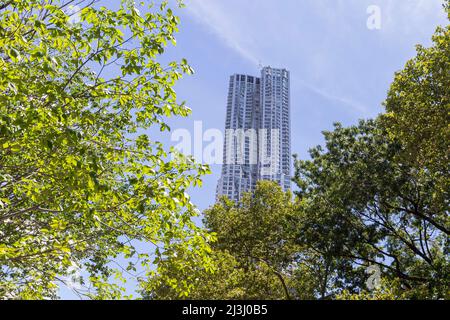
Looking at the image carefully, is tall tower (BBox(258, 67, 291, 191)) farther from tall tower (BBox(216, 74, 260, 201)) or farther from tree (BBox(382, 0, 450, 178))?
tree (BBox(382, 0, 450, 178))

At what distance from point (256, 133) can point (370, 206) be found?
241 ft

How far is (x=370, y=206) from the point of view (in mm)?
18688

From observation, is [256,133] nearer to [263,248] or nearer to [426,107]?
[263,248]

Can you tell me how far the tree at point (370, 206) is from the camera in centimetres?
1755

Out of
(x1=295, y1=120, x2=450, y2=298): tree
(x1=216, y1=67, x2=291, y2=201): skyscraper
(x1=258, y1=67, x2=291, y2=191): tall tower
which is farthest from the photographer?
(x1=258, y1=67, x2=291, y2=191): tall tower

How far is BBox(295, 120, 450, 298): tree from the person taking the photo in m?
17.5

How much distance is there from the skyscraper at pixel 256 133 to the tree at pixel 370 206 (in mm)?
60529

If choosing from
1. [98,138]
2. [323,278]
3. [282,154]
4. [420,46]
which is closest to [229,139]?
[282,154]

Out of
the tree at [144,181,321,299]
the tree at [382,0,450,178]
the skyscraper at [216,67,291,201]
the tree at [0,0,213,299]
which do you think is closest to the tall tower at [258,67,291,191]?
the skyscraper at [216,67,291,201]

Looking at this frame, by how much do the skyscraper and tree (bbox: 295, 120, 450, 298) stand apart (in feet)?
199

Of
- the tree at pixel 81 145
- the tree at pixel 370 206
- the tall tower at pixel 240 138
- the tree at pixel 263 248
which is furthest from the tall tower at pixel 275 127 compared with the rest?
the tree at pixel 81 145

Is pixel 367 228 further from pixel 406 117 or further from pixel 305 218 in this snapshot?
pixel 406 117

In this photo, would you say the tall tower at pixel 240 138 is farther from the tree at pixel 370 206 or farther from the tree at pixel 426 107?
the tree at pixel 426 107

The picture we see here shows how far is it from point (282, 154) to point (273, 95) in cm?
1583
